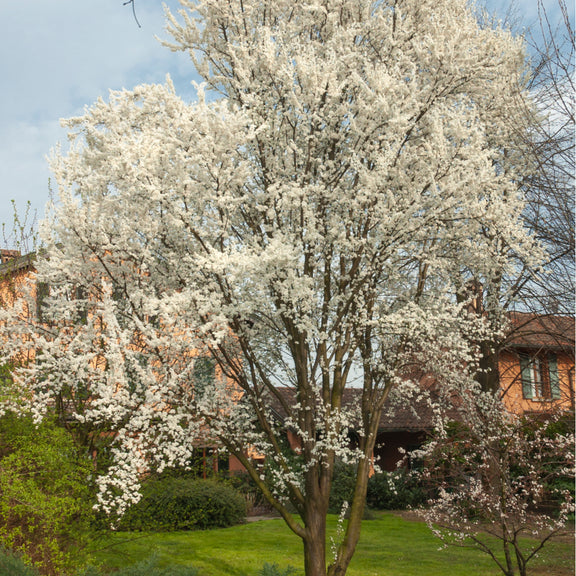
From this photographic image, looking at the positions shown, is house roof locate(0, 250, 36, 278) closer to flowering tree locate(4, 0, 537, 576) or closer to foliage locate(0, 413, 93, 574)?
flowering tree locate(4, 0, 537, 576)

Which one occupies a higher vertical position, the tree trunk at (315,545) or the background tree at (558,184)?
the background tree at (558,184)

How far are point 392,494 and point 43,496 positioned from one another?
50.7 feet

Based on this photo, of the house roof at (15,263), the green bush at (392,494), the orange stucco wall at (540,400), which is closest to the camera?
the orange stucco wall at (540,400)

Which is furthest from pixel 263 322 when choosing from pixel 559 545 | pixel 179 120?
pixel 559 545

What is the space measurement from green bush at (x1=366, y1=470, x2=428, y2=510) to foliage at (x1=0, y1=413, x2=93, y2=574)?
44.6 feet

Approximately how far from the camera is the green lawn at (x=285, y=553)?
37.7ft

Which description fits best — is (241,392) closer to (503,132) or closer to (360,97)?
(360,97)

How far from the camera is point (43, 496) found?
7.92 meters

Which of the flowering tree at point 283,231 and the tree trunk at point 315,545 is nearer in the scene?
the flowering tree at point 283,231

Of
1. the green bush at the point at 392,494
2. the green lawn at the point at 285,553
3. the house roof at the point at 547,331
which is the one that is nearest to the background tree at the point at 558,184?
the house roof at the point at 547,331

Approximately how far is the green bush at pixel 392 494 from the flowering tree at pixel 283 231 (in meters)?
11.6

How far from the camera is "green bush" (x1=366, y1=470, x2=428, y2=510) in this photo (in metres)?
A: 20.5

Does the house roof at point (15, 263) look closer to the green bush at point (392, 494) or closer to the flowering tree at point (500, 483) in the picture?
the flowering tree at point (500, 483)

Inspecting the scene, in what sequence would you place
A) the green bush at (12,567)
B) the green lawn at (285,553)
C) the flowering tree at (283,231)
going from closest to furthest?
the green bush at (12,567) → the flowering tree at (283,231) → the green lawn at (285,553)
